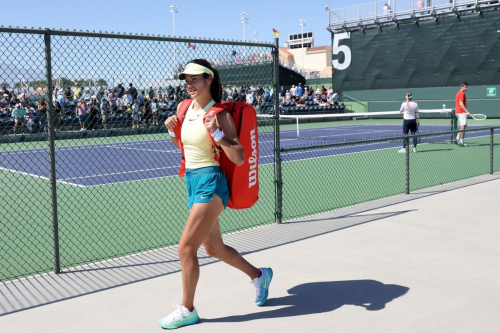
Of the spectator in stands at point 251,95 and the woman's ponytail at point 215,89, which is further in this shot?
the spectator in stands at point 251,95

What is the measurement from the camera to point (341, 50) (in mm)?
42188

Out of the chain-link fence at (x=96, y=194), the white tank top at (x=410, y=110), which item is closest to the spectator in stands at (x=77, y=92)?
the chain-link fence at (x=96, y=194)

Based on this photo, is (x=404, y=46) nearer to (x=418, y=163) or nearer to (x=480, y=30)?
(x=480, y=30)

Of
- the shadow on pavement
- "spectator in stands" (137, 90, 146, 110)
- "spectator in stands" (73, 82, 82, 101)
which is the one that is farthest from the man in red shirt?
the shadow on pavement

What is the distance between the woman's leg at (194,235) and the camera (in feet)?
13.1

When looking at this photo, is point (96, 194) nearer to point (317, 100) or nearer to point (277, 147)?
point (277, 147)

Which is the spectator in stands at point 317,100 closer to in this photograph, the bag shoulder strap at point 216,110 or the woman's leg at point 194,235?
the bag shoulder strap at point 216,110

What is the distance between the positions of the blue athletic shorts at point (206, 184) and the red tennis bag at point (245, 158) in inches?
3.2

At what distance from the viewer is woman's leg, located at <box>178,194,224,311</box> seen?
13.1ft

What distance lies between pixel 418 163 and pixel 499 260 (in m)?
8.22

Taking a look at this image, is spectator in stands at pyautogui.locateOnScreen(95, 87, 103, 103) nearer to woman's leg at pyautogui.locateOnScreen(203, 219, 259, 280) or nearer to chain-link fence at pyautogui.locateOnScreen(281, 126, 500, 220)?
chain-link fence at pyautogui.locateOnScreen(281, 126, 500, 220)

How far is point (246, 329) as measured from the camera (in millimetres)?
4047

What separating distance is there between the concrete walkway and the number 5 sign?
3582 cm

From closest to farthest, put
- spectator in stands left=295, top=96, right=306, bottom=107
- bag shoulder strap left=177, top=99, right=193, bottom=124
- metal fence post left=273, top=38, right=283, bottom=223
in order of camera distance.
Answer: bag shoulder strap left=177, top=99, right=193, bottom=124 < metal fence post left=273, top=38, right=283, bottom=223 < spectator in stands left=295, top=96, right=306, bottom=107
